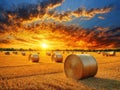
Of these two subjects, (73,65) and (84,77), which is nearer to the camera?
(84,77)

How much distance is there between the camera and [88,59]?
14648 millimetres

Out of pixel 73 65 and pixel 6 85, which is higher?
pixel 73 65

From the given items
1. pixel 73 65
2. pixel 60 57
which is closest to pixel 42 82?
pixel 73 65

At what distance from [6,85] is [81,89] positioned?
436cm

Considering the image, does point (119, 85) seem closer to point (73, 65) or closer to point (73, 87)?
point (73, 87)

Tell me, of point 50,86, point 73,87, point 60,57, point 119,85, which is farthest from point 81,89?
point 60,57

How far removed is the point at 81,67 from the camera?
13883 mm

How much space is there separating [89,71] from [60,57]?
16.2m

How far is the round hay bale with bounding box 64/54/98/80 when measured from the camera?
1389 centimetres

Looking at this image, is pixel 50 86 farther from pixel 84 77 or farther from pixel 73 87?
pixel 84 77

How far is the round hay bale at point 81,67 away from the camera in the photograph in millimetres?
13894

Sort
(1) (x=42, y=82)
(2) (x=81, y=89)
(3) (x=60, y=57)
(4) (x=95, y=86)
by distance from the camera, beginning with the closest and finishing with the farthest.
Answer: (2) (x=81, y=89) → (4) (x=95, y=86) → (1) (x=42, y=82) → (3) (x=60, y=57)

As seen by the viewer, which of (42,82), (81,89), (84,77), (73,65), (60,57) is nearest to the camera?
(81,89)

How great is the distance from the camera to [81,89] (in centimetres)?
1106
